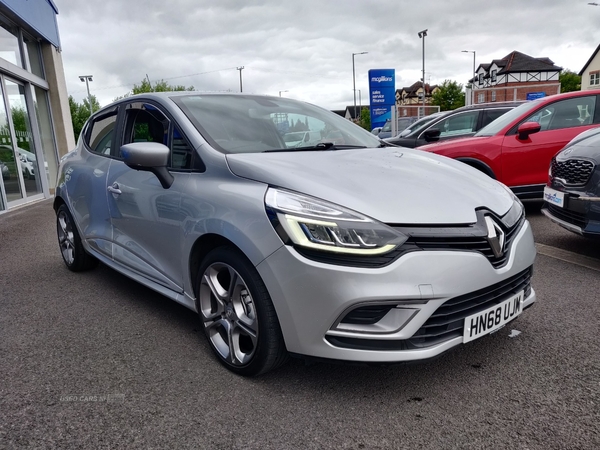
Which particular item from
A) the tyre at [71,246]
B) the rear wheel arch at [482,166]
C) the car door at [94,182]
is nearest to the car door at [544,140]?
the rear wheel arch at [482,166]

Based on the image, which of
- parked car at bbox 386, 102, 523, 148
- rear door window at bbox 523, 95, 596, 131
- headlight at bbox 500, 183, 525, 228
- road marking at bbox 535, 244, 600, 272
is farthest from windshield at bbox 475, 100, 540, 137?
headlight at bbox 500, 183, 525, 228

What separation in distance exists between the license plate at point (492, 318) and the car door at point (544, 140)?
4190 mm

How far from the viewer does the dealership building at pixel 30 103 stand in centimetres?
1024

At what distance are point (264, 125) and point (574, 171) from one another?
2679 mm

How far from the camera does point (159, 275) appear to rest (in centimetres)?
297

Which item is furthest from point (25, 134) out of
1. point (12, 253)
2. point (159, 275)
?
point (159, 275)

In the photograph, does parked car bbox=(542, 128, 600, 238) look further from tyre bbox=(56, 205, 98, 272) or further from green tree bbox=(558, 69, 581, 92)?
green tree bbox=(558, 69, 581, 92)

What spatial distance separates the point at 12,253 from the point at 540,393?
561 centimetres

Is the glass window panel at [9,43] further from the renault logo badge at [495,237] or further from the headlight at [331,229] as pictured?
the renault logo badge at [495,237]

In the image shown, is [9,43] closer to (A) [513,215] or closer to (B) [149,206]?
(B) [149,206]

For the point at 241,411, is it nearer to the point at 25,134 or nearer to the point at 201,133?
the point at 201,133

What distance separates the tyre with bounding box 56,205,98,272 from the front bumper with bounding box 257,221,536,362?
2.84 m

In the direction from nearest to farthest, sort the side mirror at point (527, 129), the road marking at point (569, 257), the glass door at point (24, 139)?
the road marking at point (569, 257)
the side mirror at point (527, 129)
the glass door at point (24, 139)

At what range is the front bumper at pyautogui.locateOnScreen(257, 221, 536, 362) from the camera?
6.29ft
